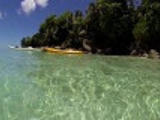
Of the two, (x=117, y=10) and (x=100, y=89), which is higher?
(x=117, y=10)

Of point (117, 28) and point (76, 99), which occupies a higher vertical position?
point (117, 28)

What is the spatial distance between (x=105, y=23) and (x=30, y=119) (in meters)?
33.3

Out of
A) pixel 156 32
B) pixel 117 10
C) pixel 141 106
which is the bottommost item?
pixel 141 106

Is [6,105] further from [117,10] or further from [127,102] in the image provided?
[117,10]

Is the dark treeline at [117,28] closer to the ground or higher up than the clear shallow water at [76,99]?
higher up

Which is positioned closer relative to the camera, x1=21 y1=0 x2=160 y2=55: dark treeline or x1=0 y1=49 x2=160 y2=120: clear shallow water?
x1=0 y1=49 x2=160 y2=120: clear shallow water

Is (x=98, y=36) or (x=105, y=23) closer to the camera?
(x=105, y=23)

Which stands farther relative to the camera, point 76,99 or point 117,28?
point 117,28

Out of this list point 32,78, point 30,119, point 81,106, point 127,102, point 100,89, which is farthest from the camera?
point 32,78

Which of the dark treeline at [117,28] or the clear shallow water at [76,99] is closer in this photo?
the clear shallow water at [76,99]

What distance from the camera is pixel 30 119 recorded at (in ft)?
19.2

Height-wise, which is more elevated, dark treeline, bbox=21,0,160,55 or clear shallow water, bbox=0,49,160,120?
dark treeline, bbox=21,0,160,55

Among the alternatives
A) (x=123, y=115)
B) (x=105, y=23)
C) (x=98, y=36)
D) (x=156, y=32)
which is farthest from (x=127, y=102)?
(x=98, y=36)

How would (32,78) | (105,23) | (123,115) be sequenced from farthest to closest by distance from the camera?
(105,23) < (32,78) < (123,115)
